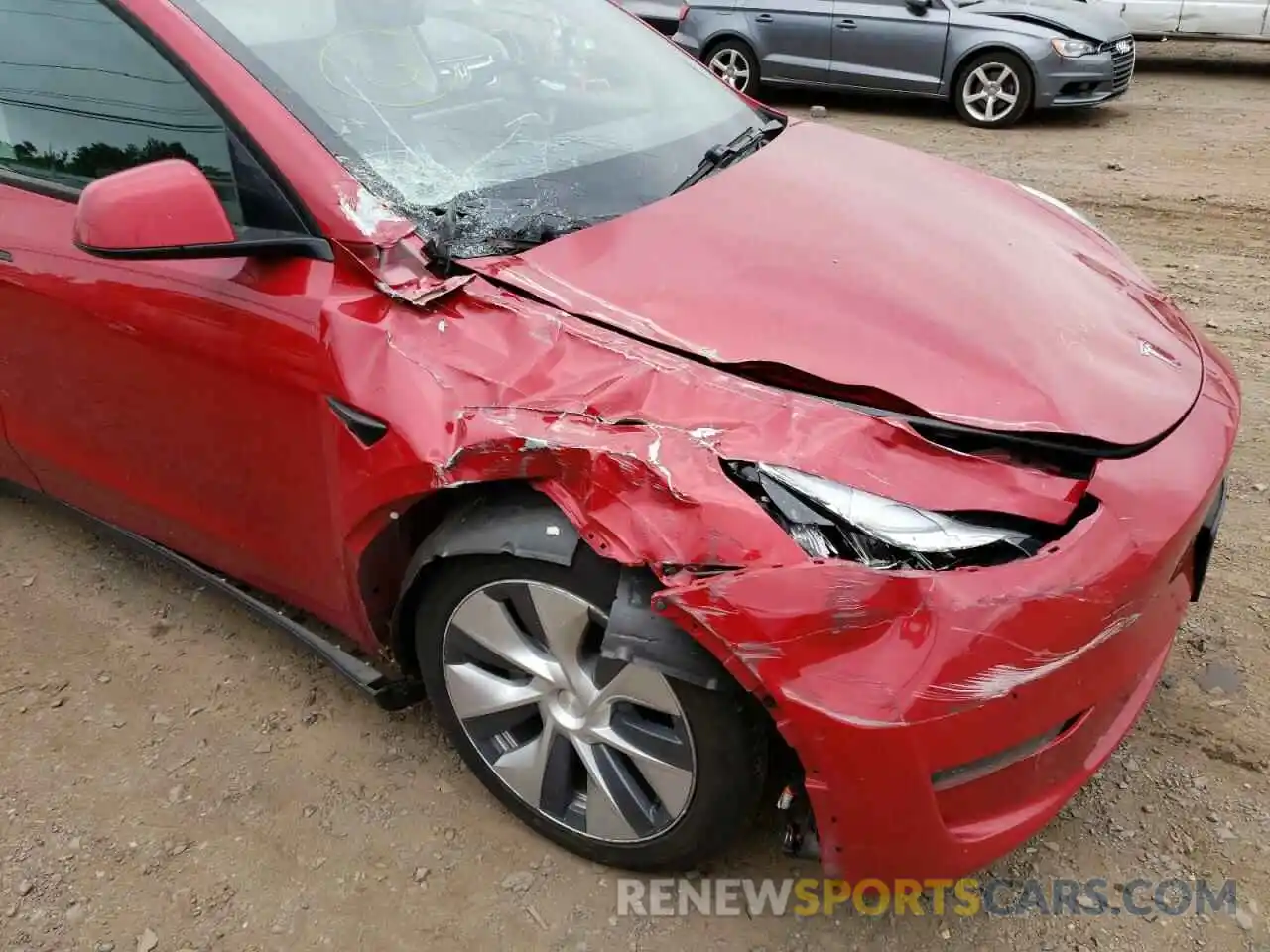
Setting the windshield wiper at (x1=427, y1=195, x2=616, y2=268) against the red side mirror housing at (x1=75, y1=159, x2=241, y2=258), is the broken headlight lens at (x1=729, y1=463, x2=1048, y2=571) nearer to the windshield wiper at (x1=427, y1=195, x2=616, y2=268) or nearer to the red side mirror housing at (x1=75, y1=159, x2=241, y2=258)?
the windshield wiper at (x1=427, y1=195, x2=616, y2=268)

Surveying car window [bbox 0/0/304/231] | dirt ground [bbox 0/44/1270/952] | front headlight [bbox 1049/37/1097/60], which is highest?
car window [bbox 0/0/304/231]

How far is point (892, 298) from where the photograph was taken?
1.87 metres

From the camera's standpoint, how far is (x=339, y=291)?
1.84 m

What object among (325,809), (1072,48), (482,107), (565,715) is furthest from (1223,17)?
(325,809)

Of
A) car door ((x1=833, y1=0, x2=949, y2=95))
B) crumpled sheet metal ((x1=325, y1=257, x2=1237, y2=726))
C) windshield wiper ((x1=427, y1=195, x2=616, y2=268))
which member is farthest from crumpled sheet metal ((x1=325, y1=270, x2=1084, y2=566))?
car door ((x1=833, y1=0, x2=949, y2=95))

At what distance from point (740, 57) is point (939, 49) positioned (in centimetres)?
170

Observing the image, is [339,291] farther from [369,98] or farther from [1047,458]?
[1047,458]

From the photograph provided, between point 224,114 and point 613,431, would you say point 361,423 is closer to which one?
point 613,431

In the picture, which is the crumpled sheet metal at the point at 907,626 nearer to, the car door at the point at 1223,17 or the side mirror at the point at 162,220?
the side mirror at the point at 162,220

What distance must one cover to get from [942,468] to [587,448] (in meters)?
0.55

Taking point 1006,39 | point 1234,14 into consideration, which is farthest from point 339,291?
point 1234,14

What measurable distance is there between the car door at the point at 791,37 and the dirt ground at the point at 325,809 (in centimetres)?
622

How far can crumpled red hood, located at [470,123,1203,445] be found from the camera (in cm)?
170

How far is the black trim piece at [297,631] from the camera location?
7.02 feet
